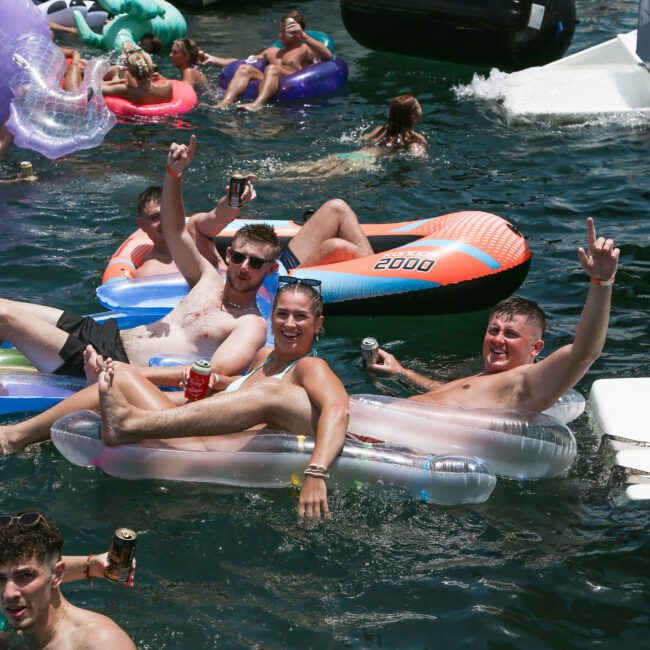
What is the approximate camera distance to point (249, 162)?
30.6 feet

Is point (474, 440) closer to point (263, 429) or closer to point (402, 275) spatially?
point (263, 429)

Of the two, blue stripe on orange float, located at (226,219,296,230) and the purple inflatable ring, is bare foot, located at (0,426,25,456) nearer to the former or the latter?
blue stripe on orange float, located at (226,219,296,230)

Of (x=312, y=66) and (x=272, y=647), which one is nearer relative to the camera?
(x=272, y=647)

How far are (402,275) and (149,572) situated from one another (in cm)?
290

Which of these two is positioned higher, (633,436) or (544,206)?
(633,436)

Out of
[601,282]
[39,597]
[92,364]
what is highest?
[601,282]

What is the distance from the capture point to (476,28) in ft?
37.9

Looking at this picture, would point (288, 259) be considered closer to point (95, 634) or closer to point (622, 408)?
point (622, 408)

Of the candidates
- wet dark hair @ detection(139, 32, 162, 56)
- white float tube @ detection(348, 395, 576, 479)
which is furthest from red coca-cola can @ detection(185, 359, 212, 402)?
wet dark hair @ detection(139, 32, 162, 56)

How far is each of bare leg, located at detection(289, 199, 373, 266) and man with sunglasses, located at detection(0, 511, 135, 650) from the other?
3.75 m

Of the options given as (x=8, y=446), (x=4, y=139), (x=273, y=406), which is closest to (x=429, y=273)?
(x=273, y=406)

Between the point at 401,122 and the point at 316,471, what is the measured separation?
17.6ft

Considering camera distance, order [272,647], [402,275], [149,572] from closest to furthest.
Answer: [272,647], [149,572], [402,275]

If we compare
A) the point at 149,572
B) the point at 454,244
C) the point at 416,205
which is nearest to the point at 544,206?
the point at 416,205
